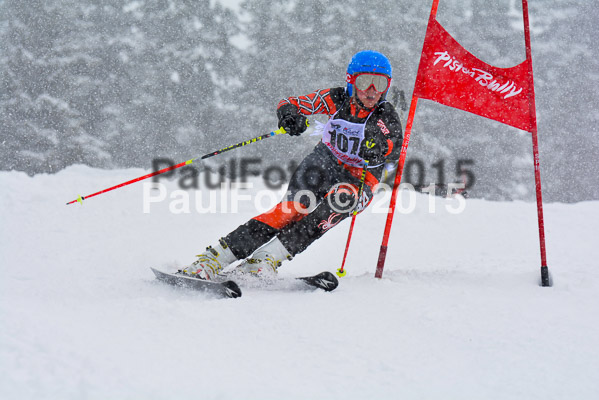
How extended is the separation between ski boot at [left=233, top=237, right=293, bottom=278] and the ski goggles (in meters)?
1.40

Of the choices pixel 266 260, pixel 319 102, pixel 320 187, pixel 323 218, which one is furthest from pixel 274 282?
pixel 319 102

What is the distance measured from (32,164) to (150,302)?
19.2 meters

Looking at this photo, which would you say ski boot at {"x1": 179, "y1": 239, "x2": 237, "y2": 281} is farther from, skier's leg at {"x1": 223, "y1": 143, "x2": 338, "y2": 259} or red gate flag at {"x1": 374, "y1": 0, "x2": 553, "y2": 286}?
red gate flag at {"x1": 374, "y1": 0, "x2": 553, "y2": 286}

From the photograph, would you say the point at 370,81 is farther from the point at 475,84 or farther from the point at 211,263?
the point at 211,263

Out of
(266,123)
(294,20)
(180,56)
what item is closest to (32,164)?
(180,56)

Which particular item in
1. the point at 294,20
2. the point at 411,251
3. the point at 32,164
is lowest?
the point at 411,251

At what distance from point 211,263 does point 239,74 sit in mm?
18462

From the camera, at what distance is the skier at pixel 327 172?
373cm

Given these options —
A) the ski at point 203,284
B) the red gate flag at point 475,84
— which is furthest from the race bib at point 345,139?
the ski at point 203,284

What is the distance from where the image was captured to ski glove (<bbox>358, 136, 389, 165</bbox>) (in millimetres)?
3736

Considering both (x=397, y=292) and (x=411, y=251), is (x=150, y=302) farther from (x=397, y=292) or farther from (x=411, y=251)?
(x=411, y=251)

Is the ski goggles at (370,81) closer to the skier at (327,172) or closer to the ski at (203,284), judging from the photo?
the skier at (327,172)

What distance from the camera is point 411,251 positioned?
6.15m

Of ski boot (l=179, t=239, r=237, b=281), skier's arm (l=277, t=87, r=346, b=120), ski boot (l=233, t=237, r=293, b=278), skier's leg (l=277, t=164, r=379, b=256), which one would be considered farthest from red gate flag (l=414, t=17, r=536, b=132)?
ski boot (l=179, t=239, r=237, b=281)
